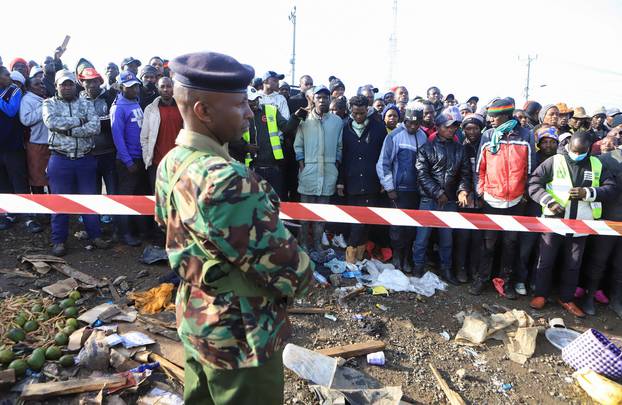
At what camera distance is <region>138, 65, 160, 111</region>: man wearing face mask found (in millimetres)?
6367

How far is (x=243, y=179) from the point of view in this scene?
4.82ft

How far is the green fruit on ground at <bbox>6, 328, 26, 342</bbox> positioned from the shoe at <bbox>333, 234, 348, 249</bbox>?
4155 mm

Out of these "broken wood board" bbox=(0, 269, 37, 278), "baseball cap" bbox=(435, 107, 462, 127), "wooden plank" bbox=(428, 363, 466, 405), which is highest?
"baseball cap" bbox=(435, 107, 462, 127)

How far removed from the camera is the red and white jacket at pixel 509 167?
5078 mm

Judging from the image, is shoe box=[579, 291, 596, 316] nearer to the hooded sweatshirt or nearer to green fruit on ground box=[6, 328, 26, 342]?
green fruit on ground box=[6, 328, 26, 342]

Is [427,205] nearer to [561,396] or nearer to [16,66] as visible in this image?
[561,396]

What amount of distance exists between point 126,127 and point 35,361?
11.1ft

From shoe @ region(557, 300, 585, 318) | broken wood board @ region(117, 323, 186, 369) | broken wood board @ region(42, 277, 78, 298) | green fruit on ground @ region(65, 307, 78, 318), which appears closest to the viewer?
broken wood board @ region(117, 323, 186, 369)

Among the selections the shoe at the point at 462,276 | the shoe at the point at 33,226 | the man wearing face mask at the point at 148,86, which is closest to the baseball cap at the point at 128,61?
the man wearing face mask at the point at 148,86

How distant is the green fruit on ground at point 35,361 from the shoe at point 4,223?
393cm

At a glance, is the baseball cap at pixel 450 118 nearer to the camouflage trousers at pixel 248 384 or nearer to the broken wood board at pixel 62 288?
the camouflage trousers at pixel 248 384

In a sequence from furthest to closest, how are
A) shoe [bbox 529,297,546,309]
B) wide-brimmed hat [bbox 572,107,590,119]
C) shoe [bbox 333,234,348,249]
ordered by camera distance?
1. shoe [bbox 333,234,348,249]
2. wide-brimmed hat [bbox 572,107,590,119]
3. shoe [bbox 529,297,546,309]

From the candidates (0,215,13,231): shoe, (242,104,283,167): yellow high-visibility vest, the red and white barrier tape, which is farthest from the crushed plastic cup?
(0,215,13,231): shoe

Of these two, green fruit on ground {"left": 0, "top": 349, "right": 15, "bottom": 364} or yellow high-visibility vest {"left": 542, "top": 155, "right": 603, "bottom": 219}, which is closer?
green fruit on ground {"left": 0, "top": 349, "right": 15, "bottom": 364}
